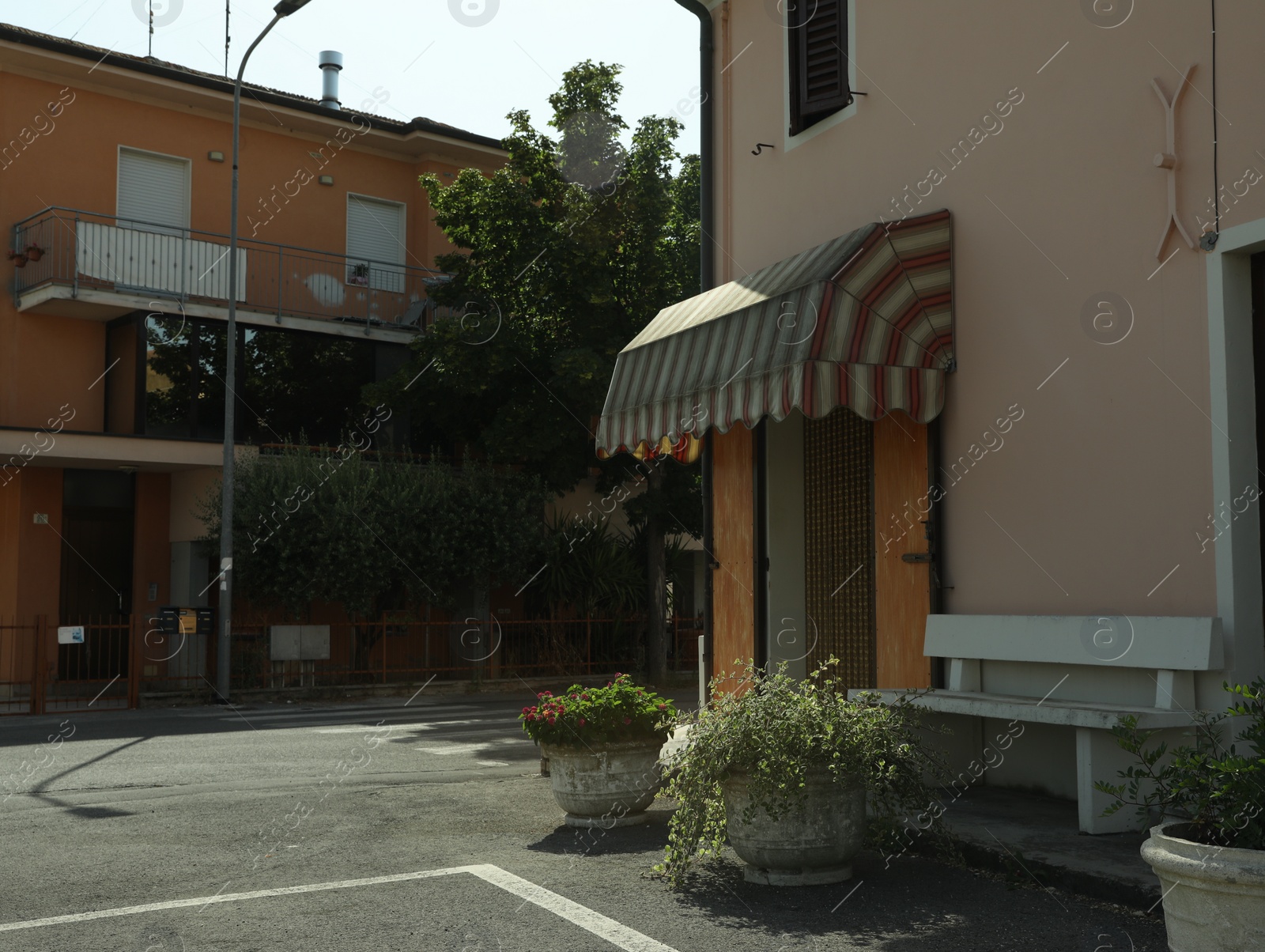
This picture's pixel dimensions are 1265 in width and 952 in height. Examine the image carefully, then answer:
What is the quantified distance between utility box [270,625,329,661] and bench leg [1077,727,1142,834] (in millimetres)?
15497

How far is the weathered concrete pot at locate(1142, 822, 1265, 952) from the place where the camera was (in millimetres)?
3736

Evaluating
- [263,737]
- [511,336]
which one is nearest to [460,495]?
[511,336]

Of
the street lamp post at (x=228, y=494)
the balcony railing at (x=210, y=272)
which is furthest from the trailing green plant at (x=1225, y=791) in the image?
the balcony railing at (x=210, y=272)

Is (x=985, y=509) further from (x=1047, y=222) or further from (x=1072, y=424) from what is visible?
(x=1047, y=222)

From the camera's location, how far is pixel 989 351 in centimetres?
780

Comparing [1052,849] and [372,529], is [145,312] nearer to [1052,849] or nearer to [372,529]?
[372,529]

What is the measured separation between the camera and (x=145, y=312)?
21156mm

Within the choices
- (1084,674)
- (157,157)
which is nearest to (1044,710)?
(1084,674)

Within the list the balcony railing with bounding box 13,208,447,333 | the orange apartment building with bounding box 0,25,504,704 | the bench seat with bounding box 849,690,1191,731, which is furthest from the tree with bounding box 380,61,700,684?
the bench seat with bounding box 849,690,1191,731

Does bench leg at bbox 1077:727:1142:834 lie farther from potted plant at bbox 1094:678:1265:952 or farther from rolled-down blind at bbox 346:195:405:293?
rolled-down blind at bbox 346:195:405:293

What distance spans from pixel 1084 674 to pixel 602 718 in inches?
111

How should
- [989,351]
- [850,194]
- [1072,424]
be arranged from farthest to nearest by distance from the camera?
1. [850,194]
2. [989,351]
3. [1072,424]

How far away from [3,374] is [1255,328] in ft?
66.8

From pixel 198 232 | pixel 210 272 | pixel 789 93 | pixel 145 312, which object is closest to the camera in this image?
pixel 789 93
